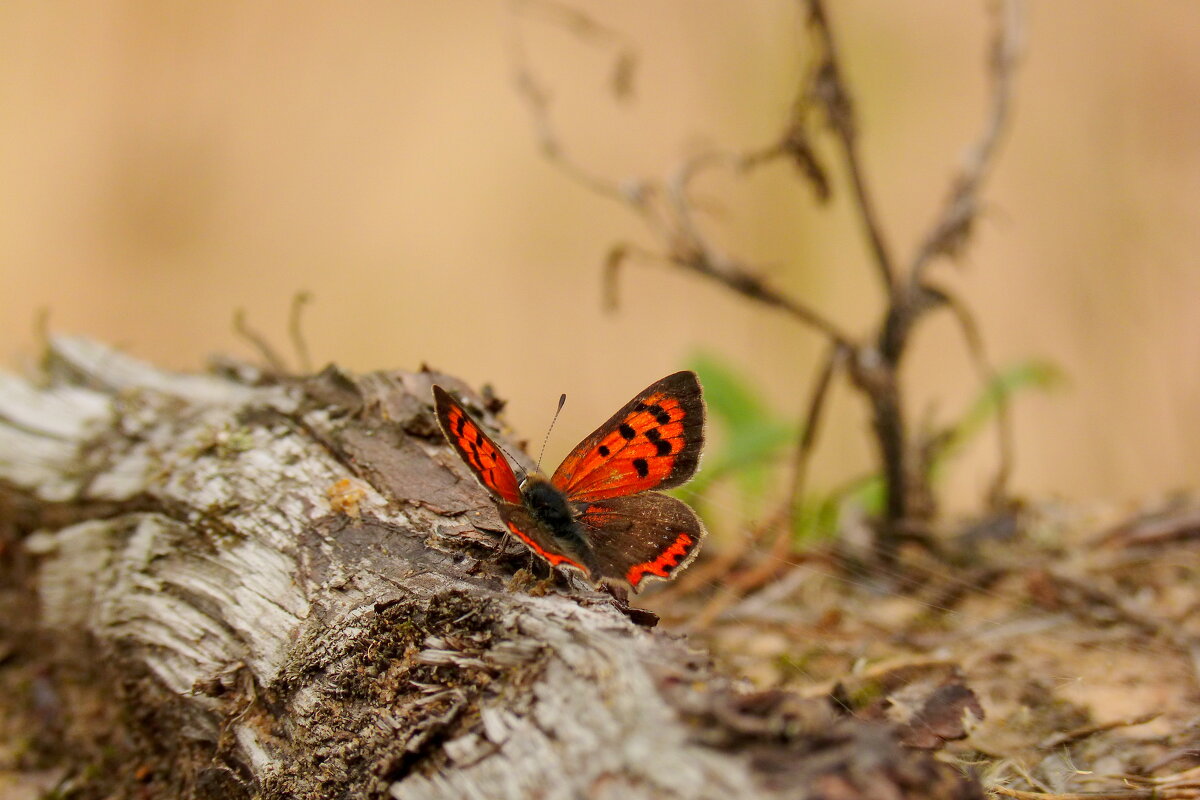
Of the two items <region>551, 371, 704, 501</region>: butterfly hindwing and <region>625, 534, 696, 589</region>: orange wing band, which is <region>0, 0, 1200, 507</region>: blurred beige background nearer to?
<region>551, 371, 704, 501</region>: butterfly hindwing

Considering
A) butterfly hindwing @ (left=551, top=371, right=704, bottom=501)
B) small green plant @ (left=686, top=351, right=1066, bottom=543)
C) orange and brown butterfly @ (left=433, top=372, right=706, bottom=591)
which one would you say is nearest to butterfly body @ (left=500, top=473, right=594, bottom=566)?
orange and brown butterfly @ (left=433, top=372, right=706, bottom=591)

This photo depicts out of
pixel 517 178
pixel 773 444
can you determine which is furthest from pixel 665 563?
pixel 517 178

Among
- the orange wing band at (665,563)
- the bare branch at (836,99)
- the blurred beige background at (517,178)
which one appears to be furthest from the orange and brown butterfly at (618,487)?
the blurred beige background at (517,178)

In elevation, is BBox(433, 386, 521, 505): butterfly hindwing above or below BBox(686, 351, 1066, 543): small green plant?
above

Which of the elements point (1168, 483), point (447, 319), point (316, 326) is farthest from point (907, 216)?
point (316, 326)

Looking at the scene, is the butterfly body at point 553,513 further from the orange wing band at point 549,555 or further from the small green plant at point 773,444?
the small green plant at point 773,444

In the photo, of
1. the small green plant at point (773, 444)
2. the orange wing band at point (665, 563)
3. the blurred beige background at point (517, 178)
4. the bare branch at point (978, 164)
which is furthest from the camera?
the blurred beige background at point (517, 178)

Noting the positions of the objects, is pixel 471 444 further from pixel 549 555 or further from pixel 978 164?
pixel 978 164
